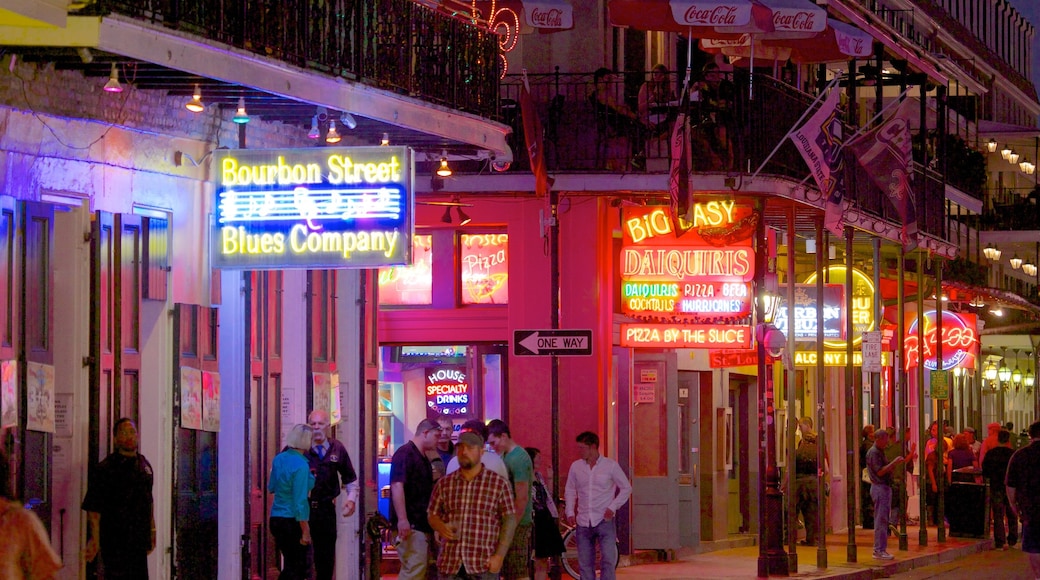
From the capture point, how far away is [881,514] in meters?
24.2

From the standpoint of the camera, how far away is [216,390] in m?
14.4

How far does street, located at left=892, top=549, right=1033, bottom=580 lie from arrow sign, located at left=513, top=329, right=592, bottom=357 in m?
6.40

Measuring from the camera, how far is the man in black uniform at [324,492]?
15.0 meters

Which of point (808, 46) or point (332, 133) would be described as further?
point (808, 46)

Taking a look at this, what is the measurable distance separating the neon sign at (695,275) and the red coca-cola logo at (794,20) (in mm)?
2345

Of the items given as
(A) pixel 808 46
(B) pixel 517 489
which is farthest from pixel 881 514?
(B) pixel 517 489

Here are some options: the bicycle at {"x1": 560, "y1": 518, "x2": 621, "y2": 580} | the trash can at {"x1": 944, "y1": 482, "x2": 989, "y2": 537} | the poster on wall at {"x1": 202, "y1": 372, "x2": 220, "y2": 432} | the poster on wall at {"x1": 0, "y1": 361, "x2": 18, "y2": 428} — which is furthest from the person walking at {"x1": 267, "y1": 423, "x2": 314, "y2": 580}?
the trash can at {"x1": 944, "y1": 482, "x2": 989, "y2": 537}

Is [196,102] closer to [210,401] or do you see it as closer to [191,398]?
[191,398]

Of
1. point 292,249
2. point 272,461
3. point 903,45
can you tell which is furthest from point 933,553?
point 292,249

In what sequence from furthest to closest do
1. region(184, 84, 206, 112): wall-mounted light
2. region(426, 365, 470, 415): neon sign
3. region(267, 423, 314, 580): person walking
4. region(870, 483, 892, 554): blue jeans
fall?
1. region(870, 483, 892, 554): blue jeans
2. region(426, 365, 470, 415): neon sign
3. region(267, 423, 314, 580): person walking
4. region(184, 84, 206, 112): wall-mounted light

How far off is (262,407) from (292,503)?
1.10 meters

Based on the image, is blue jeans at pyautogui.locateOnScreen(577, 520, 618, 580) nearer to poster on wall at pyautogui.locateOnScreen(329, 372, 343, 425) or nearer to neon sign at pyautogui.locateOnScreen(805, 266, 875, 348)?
poster on wall at pyautogui.locateOnScreen(329, 372, 343, 425)

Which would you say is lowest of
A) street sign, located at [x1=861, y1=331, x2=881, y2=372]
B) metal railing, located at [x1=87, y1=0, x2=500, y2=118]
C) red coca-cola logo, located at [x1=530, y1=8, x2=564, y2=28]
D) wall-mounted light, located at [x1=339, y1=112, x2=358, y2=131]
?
street sign, located at [x1=861, y1=331, x2=881, y2=372]

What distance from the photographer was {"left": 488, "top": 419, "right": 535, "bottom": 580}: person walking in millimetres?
14922
